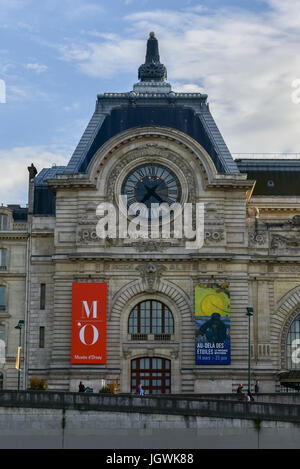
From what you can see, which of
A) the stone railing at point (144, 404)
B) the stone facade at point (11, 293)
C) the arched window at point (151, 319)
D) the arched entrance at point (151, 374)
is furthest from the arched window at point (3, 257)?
the stone railing at point (144, 404)

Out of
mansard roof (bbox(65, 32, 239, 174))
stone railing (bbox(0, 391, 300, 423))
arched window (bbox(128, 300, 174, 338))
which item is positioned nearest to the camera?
stone railing (bbox(0, 391, 300, 423))

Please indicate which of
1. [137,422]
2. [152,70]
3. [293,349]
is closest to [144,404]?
[137,422]

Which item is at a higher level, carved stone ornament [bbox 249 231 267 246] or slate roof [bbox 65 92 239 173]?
slate roof [bbox 65 92 239 173]

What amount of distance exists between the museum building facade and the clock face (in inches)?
2.7

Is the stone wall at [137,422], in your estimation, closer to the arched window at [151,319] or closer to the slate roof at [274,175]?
the arched window at [151,319]

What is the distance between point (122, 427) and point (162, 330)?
70.6ft

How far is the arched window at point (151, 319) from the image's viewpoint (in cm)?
7738

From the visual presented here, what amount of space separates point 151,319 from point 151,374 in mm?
3688

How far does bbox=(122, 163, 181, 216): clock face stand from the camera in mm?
78875

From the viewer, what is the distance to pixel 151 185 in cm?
7912

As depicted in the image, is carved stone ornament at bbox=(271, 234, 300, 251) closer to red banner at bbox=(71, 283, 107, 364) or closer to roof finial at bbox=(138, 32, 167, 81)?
red banner at bbox=(71, 283, 107, 364)

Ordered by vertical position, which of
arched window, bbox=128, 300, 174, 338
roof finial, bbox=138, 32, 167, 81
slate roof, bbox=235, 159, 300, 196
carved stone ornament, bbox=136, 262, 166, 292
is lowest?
arched window, bbox=128, 300, 174, 338

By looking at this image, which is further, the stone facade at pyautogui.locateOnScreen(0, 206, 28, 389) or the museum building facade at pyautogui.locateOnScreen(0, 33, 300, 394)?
the stone facade at pyautogui.locateOnScreen(0, 206, 28, 389)

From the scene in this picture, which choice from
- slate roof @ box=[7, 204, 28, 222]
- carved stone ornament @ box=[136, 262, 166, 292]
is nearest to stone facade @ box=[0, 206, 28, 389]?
slate roof @ box=[7, 204, 28, 222]
